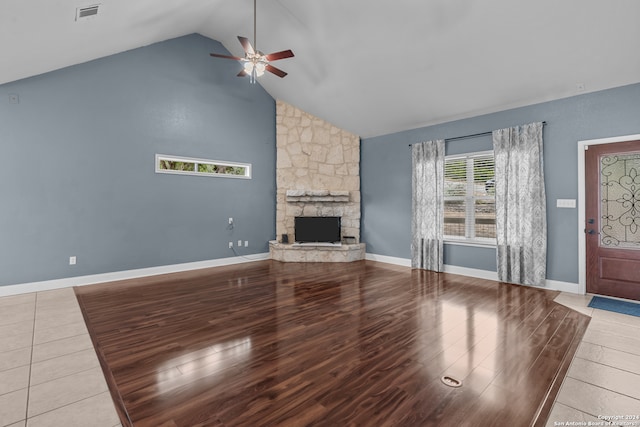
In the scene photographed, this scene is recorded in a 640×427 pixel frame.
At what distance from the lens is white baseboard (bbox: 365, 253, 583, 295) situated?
13.5 ft

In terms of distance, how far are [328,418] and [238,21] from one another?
5959mm

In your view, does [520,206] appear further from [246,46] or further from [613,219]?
[246,46]

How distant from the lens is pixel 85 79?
175 inches

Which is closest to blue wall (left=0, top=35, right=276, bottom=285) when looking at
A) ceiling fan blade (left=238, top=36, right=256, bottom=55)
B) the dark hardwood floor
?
the dark hardwood floor

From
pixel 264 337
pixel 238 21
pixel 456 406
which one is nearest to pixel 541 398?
pixel 456 406

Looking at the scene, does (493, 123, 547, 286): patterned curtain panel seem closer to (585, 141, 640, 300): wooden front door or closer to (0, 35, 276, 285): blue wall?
(585, 141, 640, 300): wooden front door

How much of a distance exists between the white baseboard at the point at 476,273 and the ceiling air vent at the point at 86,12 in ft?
19.6

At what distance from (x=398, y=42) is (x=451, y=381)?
4204mm

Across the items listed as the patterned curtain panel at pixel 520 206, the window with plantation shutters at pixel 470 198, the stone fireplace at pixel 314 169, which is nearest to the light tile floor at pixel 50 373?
the stone fireplace at pixel 314 169

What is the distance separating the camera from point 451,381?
2.01 m

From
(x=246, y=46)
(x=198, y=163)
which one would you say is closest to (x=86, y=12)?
(x=246, y=46)

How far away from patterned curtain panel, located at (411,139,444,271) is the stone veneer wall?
147cm

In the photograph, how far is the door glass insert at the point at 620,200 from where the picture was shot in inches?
146

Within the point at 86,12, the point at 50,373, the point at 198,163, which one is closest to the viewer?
the point at 50,373
